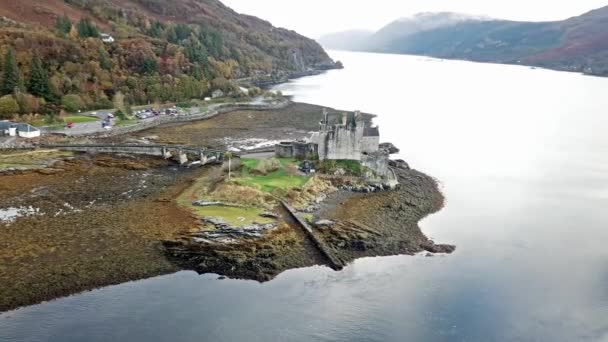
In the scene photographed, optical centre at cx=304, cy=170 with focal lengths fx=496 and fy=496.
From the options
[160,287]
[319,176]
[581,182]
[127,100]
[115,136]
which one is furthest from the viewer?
[127,100]

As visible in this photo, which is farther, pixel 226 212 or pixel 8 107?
pixel 8 107

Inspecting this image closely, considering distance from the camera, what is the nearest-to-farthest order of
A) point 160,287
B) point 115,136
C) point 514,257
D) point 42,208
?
point 160,287, point 514,257, point 42,208, point 115,136

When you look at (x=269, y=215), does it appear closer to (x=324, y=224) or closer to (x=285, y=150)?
(x=324, y=224)

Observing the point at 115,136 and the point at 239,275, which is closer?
the point at 239,275

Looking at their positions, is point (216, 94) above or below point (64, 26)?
below

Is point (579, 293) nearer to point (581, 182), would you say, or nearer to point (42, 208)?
point (581, 182)

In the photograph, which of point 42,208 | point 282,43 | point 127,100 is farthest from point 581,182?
point 282,43

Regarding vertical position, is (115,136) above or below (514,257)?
above

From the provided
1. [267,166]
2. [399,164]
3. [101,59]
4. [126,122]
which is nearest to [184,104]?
[101,59]
